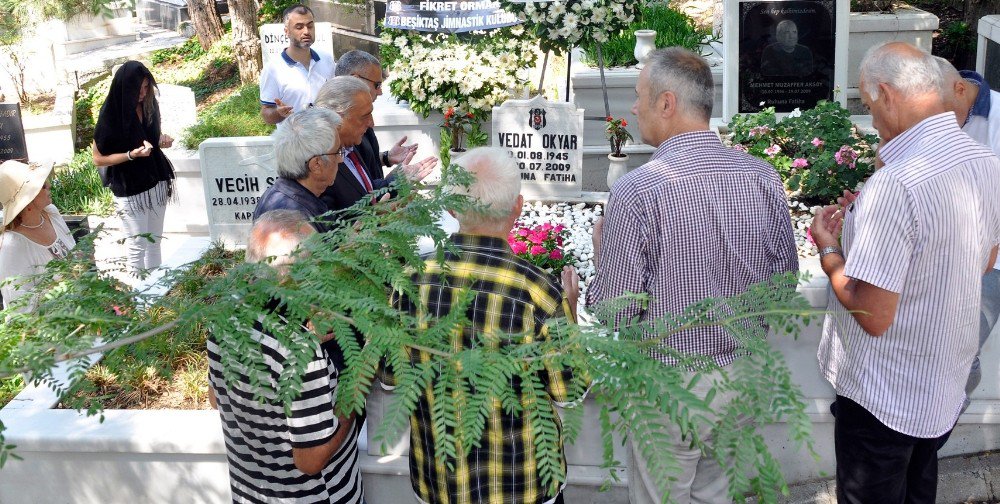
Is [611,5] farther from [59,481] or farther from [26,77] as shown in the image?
[26,77]

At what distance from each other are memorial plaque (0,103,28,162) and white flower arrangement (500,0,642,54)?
6.40m

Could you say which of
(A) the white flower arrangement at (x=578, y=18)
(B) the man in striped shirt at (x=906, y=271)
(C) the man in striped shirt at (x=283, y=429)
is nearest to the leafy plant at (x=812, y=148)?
(A) the white flower arrangement at (x=578, y=18)

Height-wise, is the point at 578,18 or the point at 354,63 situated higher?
the point at 578,18

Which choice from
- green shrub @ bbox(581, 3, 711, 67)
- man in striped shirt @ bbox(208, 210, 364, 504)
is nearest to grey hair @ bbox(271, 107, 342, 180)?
man in striped shirt @ bbox(208, 210, 364, 504)

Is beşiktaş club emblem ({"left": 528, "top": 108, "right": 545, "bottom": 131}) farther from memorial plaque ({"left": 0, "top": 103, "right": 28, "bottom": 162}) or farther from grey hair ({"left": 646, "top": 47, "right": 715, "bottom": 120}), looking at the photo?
memorial plaque ({"left": 0, "top": 103, "right": 28, "bottom": 162})

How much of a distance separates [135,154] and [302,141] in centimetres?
272

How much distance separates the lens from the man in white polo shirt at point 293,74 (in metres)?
6.74

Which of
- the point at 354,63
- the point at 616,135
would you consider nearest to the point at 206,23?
the point at 616,135

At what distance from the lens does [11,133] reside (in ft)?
34.1

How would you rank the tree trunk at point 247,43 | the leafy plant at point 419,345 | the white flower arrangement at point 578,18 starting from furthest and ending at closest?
1. the tree trunk at point 247,43
2. the white flower arrangement at point 578,18
3. the leafy plant at point 419,345

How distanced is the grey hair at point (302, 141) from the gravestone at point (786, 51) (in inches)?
188

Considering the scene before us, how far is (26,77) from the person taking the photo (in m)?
15.8

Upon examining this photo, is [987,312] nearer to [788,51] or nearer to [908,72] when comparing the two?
[908,72]

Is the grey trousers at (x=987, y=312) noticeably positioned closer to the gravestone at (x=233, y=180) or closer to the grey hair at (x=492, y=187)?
the grey hair at (x=492, y=187)
